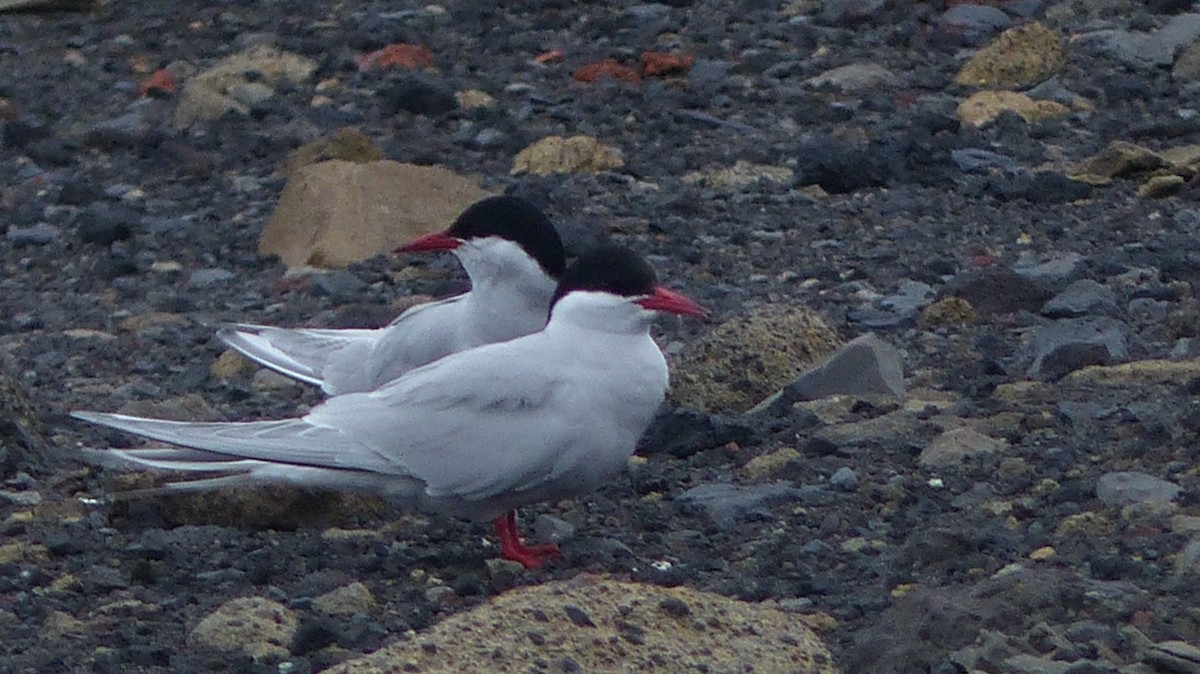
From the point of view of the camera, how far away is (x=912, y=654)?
3.20m

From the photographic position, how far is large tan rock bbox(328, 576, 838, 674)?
3242mm

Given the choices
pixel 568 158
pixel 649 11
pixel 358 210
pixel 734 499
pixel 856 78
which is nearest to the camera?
pixel 734 499

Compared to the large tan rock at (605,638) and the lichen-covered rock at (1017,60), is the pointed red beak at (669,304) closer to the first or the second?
the large tan rock at (605,638)

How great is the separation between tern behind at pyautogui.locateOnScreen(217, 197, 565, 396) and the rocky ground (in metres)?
0.44

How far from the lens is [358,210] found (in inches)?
268

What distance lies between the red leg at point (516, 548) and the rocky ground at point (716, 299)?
5 centimetres

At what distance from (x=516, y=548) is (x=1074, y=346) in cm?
158

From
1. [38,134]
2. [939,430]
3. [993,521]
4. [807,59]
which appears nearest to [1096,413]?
[939,430]

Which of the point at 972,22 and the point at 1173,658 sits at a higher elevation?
the point at 1173,658

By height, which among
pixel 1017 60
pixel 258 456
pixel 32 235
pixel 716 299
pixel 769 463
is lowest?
pixel 32 235

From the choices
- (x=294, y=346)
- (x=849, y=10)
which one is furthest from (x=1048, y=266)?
(x=849, y=10)

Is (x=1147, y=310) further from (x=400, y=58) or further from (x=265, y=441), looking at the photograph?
(x=400, y=58)

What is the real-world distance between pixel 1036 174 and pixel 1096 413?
7.32ft

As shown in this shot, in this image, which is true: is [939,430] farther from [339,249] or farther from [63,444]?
[339,249]
